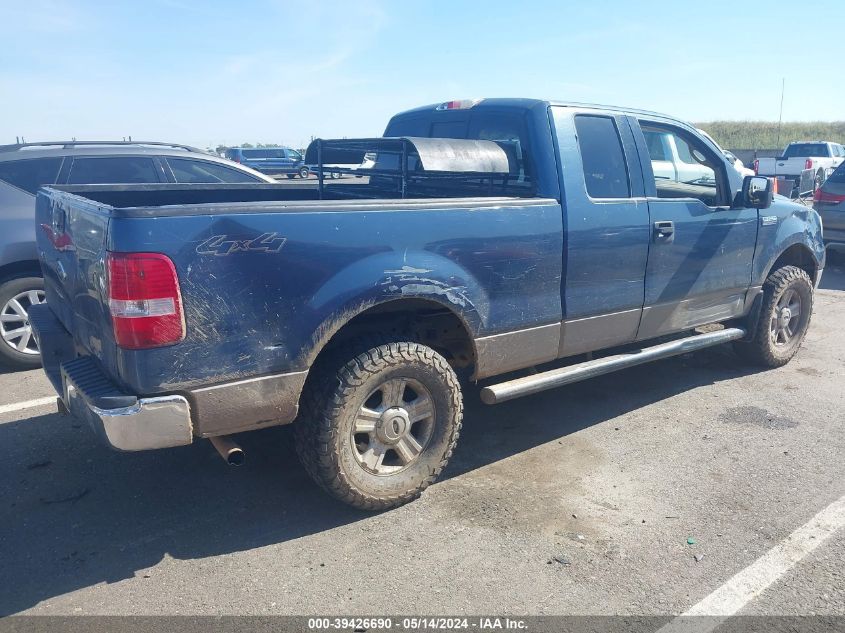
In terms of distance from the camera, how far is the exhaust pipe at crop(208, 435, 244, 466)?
317 cm

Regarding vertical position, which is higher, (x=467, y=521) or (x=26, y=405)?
(x=26, y=405)

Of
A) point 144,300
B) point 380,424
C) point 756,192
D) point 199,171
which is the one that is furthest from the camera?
point 199,171

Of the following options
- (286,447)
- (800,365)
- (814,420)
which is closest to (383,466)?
(286,447)

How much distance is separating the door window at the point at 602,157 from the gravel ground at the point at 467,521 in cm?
155

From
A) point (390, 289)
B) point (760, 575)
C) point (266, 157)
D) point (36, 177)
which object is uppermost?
point (266, 157)

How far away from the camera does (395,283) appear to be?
3377mm

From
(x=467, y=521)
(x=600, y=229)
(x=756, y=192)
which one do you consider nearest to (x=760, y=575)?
(x=467, y=521)

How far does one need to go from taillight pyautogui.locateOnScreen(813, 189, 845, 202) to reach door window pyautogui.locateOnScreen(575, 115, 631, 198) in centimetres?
685

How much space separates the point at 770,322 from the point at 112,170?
18.2 ft

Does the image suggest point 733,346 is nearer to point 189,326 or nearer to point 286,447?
point 286,447

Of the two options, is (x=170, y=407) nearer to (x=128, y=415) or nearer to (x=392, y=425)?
(x=128, y=415)

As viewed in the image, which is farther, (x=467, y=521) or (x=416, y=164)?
(x=416, y=164)

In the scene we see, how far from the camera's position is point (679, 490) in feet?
12.8

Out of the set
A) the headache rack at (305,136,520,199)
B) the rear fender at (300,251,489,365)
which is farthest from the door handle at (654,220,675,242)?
the rear fender at (300,251,489,365)
